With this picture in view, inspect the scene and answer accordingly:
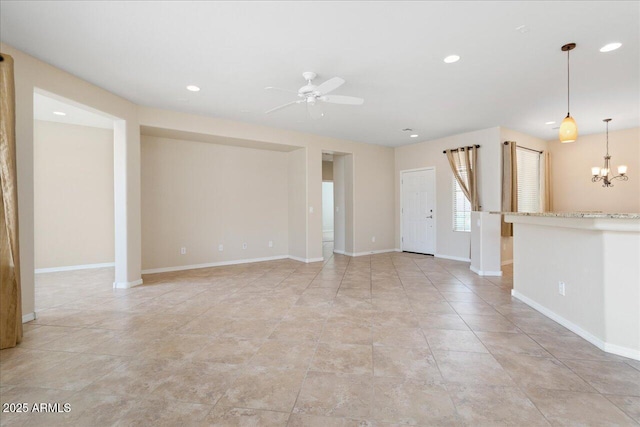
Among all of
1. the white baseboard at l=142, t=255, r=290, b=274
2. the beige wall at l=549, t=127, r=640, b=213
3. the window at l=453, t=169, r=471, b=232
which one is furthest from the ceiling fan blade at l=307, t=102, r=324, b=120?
the beige wall at l=549, t=127, r=640, b=213

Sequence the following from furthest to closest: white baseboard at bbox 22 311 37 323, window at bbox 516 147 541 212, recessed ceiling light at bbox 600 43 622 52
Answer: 1. window at bbox 516 147 541 212
2. white baseboard at bbox 22 311 37 323
3. recessed ceiling light at bbox 600 43 622 52

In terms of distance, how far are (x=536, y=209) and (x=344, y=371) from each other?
6.96 m

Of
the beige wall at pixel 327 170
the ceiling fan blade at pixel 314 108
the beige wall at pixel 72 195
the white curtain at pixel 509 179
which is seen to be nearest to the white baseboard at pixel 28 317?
the beige wall at pixel 72 195

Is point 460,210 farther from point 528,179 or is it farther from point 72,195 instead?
point 72,195

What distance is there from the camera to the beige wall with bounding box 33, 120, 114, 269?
18.2ft

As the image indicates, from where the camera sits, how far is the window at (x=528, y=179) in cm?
656

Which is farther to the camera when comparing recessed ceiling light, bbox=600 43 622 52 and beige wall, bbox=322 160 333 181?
beige wall, bbox=322 160 333 181

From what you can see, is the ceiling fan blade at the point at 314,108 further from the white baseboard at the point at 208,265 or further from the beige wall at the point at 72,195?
the beige wall at the point at 72,195

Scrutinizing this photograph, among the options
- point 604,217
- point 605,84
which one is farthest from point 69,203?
point 605,84

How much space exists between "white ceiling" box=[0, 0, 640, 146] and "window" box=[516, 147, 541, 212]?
1861 millimetres

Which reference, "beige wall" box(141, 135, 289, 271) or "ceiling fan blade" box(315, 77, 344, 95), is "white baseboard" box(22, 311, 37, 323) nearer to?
"beige wall" box(141, 135, 289, 271)

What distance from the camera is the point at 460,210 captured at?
6664 millimetres

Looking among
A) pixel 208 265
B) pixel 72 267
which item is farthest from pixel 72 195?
pixel 208 265

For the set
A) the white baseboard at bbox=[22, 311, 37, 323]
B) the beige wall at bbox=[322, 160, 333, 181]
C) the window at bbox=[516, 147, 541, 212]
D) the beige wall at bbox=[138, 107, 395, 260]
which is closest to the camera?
the white baseboard at bbox=[22, 311, 37, 323]
